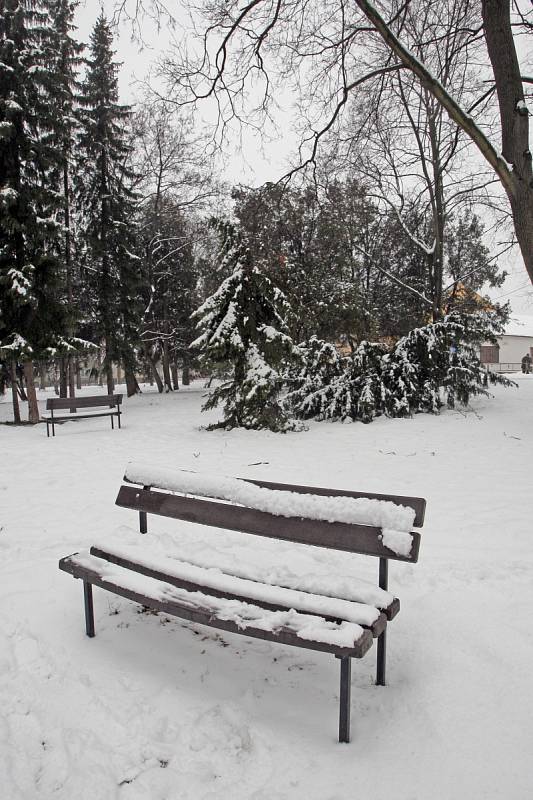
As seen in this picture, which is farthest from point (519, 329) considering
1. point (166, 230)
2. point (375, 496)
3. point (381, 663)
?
point (381, 663)

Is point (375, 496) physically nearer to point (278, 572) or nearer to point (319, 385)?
point (278, 572)

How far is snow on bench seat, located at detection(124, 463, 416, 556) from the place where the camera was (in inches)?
101

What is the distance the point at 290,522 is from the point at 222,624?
787 mm

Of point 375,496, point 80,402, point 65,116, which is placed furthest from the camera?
point 65,116

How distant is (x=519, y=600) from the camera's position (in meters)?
3.33

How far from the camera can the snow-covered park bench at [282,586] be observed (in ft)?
7.16

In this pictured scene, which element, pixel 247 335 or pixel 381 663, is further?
pixel 247 335

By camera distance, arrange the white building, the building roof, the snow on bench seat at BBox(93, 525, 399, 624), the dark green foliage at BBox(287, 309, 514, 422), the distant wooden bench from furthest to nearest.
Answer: the building roof → the white building → the dark green foliage at BBox(287, 309, 514, 422) → the distant wooden bench → the snow on bench seat at BBox(93, 525, 399, 624)

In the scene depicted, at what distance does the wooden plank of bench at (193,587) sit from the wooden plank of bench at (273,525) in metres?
0.39

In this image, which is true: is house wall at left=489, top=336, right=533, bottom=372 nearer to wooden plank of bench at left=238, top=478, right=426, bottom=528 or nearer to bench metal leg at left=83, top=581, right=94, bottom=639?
wooden plank of bench at left=238, top=478, right=426, bottom=528

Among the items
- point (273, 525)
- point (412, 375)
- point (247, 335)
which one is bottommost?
point (273, 525)

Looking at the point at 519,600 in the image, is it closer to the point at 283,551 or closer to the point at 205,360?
the point at 283,551

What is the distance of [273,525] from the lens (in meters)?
2.97

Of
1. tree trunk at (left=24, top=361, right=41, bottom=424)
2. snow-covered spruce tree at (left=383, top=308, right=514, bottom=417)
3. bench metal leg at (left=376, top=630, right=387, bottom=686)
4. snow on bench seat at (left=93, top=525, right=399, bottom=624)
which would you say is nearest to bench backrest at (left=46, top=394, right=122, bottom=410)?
tree trunk at (left=24, top=361, right=41, bottom=424)
